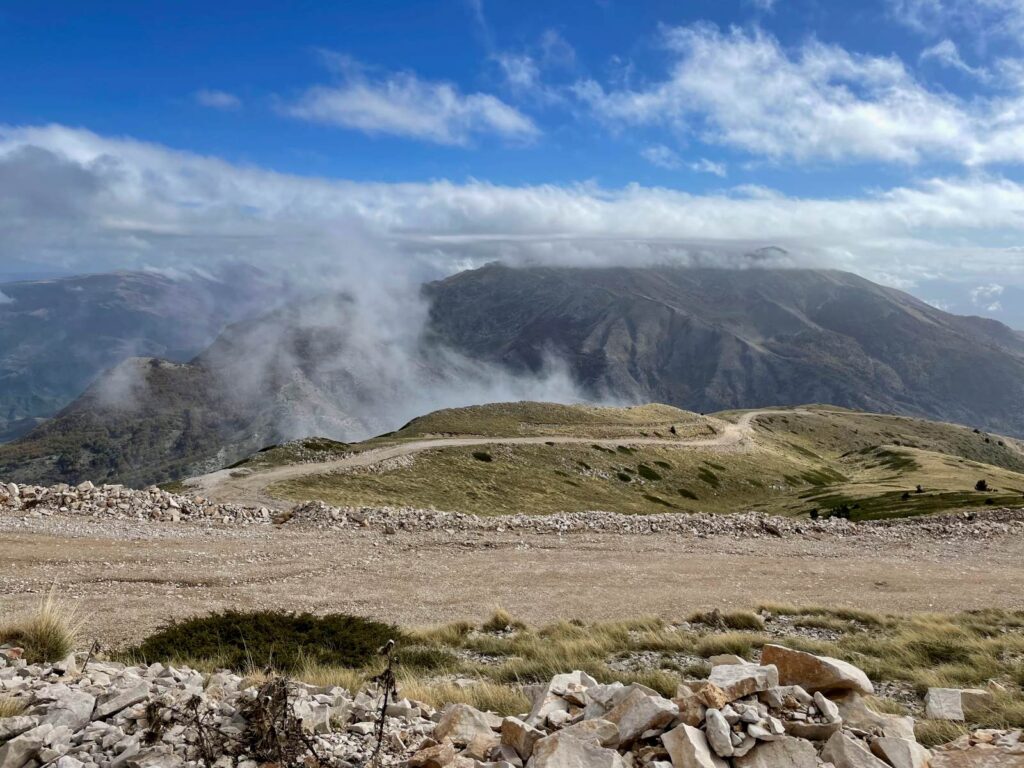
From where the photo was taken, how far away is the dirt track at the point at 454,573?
727 inches

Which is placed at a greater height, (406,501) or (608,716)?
(608,716)

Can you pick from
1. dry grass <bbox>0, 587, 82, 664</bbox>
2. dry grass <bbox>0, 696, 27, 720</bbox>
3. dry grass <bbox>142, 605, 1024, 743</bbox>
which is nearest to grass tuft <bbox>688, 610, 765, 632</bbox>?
dry grass <bbox>142, 605, 1024, 743</bbox>

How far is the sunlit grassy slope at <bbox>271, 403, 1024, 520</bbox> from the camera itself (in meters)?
49.3

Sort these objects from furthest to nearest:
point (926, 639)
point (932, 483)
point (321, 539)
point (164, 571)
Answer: point (932, 483) → point (321, 539) → point (164, 571) → point (926, 639)

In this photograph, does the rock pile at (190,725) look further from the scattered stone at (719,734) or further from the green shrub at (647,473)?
the green shrub at (647,473)

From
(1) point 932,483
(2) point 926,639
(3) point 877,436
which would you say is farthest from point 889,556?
(3) point 877,436

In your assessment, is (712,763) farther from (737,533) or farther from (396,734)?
(737,533)

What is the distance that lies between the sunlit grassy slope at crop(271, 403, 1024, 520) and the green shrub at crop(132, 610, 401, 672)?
24638mm

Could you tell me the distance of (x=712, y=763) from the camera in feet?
19.7

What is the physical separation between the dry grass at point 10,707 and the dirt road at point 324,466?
28.7m

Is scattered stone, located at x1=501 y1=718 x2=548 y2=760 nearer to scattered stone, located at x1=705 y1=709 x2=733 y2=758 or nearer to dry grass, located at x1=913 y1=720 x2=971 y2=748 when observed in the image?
scattered stone, located at x1=705 y1=709 x2=733 y2=758

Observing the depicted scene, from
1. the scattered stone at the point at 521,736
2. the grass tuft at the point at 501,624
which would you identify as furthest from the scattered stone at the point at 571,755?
the grass tuft at the point at 501,624

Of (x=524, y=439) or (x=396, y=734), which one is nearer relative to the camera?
(x=396, y=734)

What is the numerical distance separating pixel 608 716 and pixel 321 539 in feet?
73.7
